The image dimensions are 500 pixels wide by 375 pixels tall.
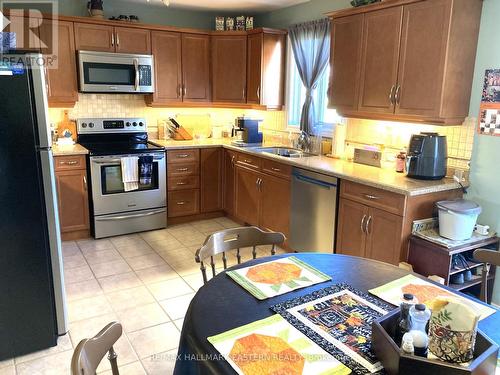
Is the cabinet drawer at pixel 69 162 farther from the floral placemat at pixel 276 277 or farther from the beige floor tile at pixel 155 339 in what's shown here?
the floral placemat at pixel 276 277

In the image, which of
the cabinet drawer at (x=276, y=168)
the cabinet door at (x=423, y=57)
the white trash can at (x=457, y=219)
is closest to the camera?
the white trash can at (x=457, y=219)

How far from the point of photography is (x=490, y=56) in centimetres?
279

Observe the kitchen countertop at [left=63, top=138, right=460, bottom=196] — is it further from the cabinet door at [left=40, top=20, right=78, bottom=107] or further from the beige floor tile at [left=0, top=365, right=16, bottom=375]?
Answer: the beige floor tile at [left=0, top=365, right=16, bottom=375]

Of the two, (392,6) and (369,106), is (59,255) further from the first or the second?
(392,6)

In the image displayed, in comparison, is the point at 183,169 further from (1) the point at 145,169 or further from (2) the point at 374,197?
(2) the point at 374,197

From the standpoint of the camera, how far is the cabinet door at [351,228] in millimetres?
3070

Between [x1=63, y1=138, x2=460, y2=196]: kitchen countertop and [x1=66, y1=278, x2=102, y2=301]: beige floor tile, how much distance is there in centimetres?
135

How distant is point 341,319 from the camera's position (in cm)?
139

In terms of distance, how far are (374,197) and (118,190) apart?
8.57 ft

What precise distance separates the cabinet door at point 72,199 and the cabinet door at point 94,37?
1.30 m

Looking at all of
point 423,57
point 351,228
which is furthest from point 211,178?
point 423,57

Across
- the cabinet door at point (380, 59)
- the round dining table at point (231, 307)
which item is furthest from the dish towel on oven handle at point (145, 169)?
the round dining table at point (231, 307)

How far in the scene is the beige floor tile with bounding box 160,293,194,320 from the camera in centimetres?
282

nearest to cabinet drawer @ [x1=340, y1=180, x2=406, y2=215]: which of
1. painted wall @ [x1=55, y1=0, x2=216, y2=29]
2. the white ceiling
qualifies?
the white ceiling
